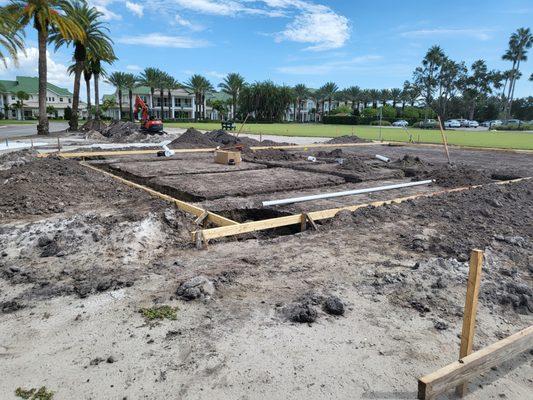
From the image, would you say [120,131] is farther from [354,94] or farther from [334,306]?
[354,94]

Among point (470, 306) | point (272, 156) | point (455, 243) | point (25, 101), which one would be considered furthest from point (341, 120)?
point (470, 306)

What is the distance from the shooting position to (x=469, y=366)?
104 inches

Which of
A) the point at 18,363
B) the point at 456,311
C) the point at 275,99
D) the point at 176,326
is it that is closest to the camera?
the point at 18,363

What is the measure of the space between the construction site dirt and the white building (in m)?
89.7

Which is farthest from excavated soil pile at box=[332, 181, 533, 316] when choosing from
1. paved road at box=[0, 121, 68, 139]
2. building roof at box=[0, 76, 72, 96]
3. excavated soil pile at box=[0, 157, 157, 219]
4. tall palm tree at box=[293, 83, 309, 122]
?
building roof at box=[0, 76, 72, 96]

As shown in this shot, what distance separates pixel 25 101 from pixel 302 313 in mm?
102255

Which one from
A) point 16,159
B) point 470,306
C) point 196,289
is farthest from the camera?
point 16,159

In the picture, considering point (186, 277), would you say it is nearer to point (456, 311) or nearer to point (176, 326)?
point (176, 326)

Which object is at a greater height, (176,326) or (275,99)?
(275,99)

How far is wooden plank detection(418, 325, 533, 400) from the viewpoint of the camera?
2500mm

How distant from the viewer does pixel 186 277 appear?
4.52 meters

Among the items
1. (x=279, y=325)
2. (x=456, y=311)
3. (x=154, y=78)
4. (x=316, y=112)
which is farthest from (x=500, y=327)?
(x=316, y=112)

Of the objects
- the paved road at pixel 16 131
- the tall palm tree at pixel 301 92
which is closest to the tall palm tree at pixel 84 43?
the paved road at pixel 16 131

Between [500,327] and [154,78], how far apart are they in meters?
77.6
